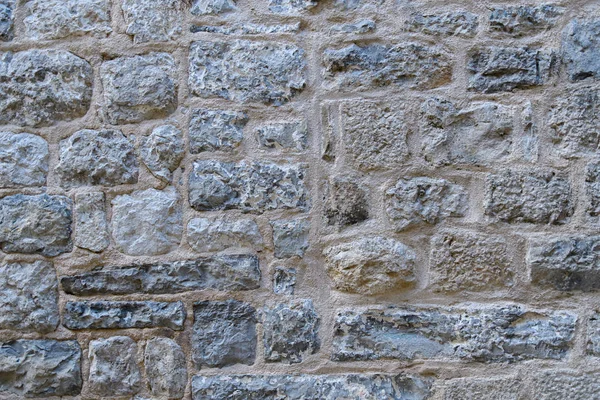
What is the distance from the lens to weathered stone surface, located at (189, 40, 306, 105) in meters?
1.85

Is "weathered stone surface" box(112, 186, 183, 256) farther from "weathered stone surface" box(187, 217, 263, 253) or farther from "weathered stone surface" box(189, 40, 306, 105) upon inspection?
"weathered stone surface" box(189, 40, 306, 105)

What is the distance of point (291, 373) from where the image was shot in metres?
1.82

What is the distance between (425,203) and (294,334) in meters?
0.56

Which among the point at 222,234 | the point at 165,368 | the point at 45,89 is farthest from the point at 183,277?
the point at 45,89

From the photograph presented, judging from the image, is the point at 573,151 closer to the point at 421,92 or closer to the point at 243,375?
the point at 421,92

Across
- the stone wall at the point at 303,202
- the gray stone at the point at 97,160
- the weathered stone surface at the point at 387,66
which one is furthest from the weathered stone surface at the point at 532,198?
the gray stone at the point at 97,160

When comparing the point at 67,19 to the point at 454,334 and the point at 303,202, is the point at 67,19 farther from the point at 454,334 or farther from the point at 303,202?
the point at 454,334

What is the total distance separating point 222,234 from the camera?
6.02 feet

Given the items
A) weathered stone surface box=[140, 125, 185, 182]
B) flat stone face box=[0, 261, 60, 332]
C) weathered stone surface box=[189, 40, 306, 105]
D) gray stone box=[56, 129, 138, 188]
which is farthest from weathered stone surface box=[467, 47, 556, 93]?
flat stone face box=[0, 261, 60, 332]

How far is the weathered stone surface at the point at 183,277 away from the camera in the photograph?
183 cm

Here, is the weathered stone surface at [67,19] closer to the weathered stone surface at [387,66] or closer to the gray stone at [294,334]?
the weathered stone surface at [387,66]

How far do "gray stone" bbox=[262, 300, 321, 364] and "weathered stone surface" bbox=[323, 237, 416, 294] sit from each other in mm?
133

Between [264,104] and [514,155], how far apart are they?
0.77 metres

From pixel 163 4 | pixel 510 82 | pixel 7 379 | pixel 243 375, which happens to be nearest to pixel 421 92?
pixel 510 82
